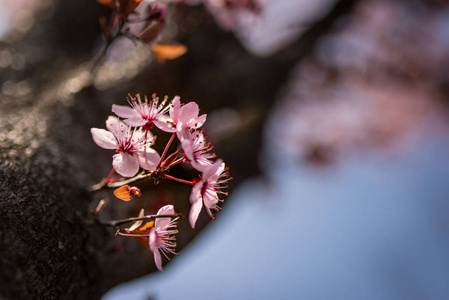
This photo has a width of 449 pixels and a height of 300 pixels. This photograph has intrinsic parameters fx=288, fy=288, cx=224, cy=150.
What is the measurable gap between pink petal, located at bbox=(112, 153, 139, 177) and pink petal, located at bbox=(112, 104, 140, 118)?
0.11m

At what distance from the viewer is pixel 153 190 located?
159 centimetres

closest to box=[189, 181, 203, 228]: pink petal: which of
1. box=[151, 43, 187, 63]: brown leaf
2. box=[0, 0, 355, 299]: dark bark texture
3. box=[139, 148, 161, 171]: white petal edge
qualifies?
box=[139, 148, 161, 171]: white petal edge

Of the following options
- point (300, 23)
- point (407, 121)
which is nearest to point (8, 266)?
point (300, 23)

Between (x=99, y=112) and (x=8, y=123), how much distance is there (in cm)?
50

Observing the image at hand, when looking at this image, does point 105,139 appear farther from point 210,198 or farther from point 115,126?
point 210,198

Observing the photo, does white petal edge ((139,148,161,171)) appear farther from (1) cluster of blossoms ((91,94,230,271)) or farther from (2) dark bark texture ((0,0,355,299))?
(2) dark bark texture ((0,0,355,299))

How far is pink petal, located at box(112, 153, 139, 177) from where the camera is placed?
77 cm

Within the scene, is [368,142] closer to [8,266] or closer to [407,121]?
[407,121]

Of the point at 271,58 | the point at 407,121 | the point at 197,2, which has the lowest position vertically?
the point at 407,121

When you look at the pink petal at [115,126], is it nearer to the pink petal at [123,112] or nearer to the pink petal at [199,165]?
the pink petal at [123,112]

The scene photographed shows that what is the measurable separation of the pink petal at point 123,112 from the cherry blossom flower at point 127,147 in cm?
4

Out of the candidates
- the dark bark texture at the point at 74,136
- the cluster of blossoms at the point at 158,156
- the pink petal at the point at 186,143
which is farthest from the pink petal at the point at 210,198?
the dark bark texture at the point at 74,136

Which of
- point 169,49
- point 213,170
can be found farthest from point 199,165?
point 169,49

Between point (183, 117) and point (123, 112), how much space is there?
0.18 metres
